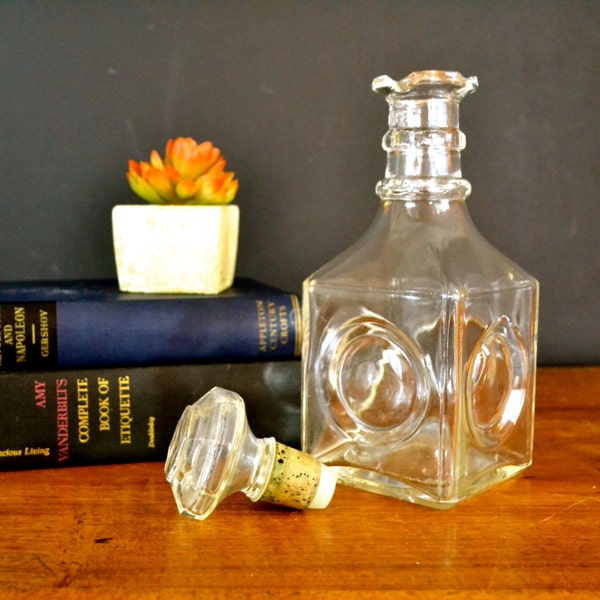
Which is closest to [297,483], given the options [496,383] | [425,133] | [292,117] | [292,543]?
[292,543]

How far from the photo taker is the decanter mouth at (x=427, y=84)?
1.91 ft

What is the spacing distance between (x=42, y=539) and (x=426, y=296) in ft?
1.01

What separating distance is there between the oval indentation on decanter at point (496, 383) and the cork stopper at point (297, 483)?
4.6 inches

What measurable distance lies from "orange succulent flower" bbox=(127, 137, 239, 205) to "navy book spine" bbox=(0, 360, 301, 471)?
0.57 feet

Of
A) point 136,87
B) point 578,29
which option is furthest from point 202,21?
point 578,29

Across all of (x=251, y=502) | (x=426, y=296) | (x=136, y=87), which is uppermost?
(x=136, y=87)

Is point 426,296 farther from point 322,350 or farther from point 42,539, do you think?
point 42,539

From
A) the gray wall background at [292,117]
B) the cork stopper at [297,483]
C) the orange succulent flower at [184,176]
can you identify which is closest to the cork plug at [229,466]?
the cork stopper at [297,483]

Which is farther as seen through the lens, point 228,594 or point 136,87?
point 136,87

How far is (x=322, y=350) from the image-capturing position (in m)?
0.64

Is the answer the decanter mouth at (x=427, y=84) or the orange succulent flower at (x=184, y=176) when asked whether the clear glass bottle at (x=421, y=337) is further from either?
the orange succulent flower at (x=184, y=176)

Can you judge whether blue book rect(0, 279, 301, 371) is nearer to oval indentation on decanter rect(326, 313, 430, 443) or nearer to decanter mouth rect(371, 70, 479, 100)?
oval indentation on decanter rect(326, 313, 430, 443)

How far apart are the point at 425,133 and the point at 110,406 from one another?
343mm

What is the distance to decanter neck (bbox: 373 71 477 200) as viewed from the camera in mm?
591
